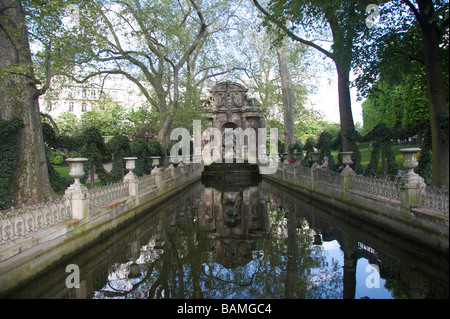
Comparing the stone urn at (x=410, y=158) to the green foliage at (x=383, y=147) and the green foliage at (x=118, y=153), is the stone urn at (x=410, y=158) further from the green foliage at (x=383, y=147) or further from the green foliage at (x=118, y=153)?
the green foliage at (x=118, y=153)

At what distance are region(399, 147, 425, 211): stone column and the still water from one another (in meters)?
0.85

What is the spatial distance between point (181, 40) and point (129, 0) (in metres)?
3.82

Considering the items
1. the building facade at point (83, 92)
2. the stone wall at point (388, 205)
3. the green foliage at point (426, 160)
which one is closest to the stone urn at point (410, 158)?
the stone wall at point (388, 205)

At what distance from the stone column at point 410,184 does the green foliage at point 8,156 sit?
9578 mm

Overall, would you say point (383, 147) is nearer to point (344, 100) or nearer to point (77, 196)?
point (344, 100)

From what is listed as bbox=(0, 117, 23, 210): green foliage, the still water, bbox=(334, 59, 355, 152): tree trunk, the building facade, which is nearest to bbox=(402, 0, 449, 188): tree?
the still water

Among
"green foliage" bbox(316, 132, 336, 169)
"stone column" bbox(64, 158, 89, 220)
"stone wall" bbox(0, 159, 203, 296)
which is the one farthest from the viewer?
"green foliage" bbox(316, 132, 336, 169)

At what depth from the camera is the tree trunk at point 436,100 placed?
282 inches

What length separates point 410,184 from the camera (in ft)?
20.6

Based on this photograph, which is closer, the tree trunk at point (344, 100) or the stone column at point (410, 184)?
the stone column at point (410, 184)

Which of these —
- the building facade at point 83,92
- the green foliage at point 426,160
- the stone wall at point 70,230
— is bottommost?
the stone wall at point 70,230

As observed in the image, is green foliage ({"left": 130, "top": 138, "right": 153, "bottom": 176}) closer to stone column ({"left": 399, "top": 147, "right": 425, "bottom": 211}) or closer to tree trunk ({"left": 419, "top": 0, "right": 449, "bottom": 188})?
stone column ({"left": 399, "top": 147, "right": 425, "bottom": 211})

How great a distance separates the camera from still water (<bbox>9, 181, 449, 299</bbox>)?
453 centimetres

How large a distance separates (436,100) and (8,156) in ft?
37.5
